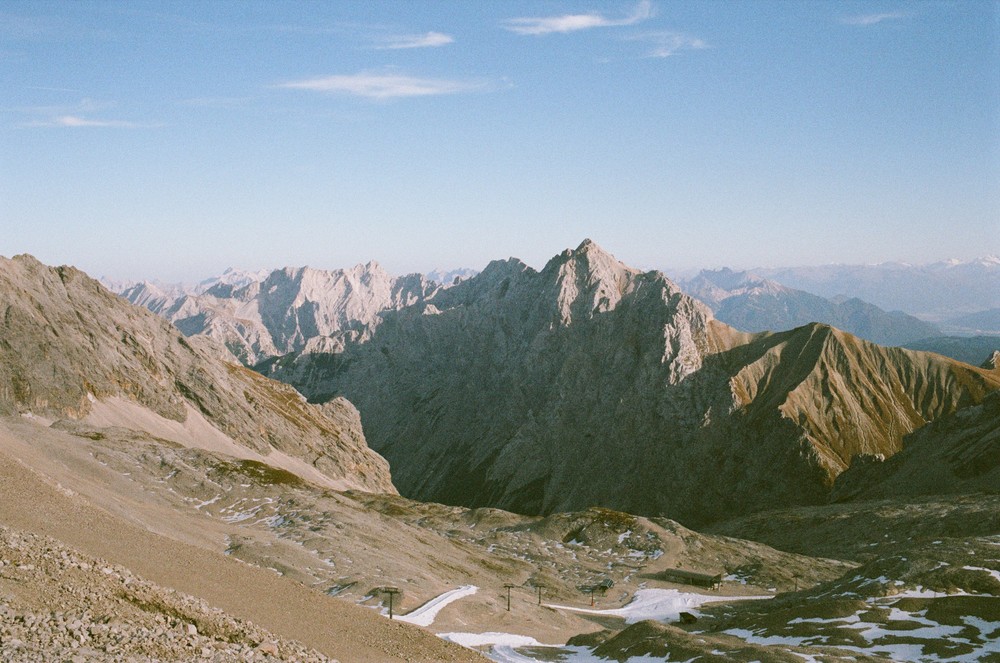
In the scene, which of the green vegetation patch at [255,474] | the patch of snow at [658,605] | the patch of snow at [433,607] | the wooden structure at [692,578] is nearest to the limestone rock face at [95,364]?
the green vegetation patch at [255,474]

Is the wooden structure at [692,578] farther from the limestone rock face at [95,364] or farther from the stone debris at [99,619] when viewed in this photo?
the limestone rock face at [95,364]

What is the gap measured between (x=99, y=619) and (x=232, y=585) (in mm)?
20139

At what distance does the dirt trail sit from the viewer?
4712cm

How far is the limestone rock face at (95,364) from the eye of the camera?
14025cm

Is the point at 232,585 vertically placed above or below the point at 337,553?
above

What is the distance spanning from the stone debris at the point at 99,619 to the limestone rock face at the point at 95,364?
108928 mm

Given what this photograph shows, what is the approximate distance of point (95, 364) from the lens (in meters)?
159

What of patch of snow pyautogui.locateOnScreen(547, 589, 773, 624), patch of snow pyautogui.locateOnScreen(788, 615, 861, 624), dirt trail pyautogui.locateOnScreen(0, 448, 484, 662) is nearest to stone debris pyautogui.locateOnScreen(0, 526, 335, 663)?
dirt trail pyautogui.locateOnScreen(0, 448, 484, 662)

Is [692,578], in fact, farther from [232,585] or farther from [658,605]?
[232,585]

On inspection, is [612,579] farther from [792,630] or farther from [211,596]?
[211,596]

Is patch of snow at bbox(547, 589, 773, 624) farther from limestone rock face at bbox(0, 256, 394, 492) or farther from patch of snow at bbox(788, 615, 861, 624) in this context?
limestone rock face at bbox(0, 256, 394, 492)

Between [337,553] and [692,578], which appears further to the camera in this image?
[692,578]

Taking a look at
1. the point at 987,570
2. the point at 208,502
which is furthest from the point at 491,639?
the point at 208,502

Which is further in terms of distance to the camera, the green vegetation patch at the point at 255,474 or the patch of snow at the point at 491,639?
the green vegetation patch at the point at 255,474
